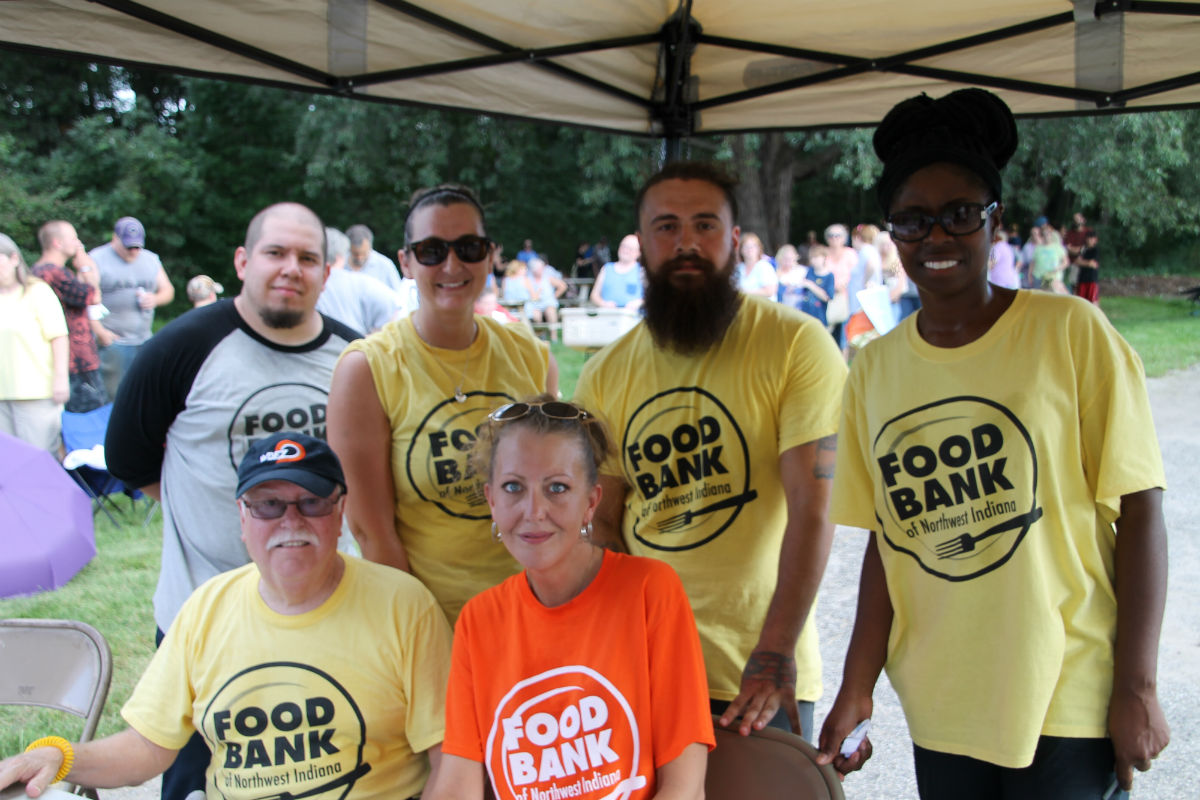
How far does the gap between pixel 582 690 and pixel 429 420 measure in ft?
2.67

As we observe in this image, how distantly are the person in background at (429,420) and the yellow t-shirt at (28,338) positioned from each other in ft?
16.7

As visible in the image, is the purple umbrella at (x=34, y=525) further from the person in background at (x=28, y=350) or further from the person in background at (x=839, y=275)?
the person in background at (x=839, y=275)

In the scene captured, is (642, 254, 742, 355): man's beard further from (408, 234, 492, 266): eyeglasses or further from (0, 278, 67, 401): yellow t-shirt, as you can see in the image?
(0, 278, 67, 401): yellow t-shirt

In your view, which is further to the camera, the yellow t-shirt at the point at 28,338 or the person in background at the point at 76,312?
the person in background at the point at 76,312

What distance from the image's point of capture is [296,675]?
2057 mm

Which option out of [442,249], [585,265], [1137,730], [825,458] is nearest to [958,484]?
[825,458]

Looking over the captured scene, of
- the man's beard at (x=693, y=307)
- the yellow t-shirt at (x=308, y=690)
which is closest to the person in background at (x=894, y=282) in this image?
the man's beard at (x=693, y=307)

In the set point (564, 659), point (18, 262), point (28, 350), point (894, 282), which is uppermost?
point (894, 282)

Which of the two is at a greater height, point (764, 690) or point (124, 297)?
point (124, 297)

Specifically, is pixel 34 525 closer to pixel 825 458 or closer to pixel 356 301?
pixel 356 301

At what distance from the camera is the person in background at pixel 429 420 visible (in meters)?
2.33

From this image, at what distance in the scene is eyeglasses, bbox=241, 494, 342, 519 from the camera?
2.06m

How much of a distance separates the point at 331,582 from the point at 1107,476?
5.33 feet

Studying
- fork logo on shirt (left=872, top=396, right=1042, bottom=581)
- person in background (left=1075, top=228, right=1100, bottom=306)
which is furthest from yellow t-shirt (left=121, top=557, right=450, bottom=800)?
person in background (left=1075, top=228, right=1100, bottom=306)
